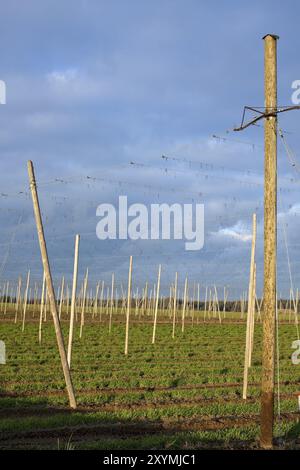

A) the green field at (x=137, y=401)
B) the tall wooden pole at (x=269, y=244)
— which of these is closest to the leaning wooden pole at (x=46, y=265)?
the green field at (x=137, y=401)

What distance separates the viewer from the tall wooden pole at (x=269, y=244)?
1018cm

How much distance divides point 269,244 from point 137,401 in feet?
19.9

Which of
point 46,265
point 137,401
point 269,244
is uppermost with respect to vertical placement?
point 269,244

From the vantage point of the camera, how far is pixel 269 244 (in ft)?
34.0

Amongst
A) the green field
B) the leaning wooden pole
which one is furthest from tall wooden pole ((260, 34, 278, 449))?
the leaning wooden pole

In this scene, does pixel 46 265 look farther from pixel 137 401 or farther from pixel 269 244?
pixel 269 244

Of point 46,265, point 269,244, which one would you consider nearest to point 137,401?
point 46,265

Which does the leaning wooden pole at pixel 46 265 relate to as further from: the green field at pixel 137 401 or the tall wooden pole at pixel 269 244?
the tall wooden pole at pixel 269 244

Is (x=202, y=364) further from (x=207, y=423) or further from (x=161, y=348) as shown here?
(x=207, y=423)

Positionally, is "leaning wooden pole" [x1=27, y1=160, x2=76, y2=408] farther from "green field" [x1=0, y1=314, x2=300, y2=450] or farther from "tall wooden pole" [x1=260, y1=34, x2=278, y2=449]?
"tall wooden pole" [x1=260, y1=34, x2=278, y2=449]

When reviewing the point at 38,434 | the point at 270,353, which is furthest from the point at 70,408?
the point at 270,353

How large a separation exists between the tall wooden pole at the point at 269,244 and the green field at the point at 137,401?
0.69m

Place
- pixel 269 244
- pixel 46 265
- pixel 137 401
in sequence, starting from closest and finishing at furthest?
1. pixel 269 244
2. pixel 46 265
3. pixel 137 401
